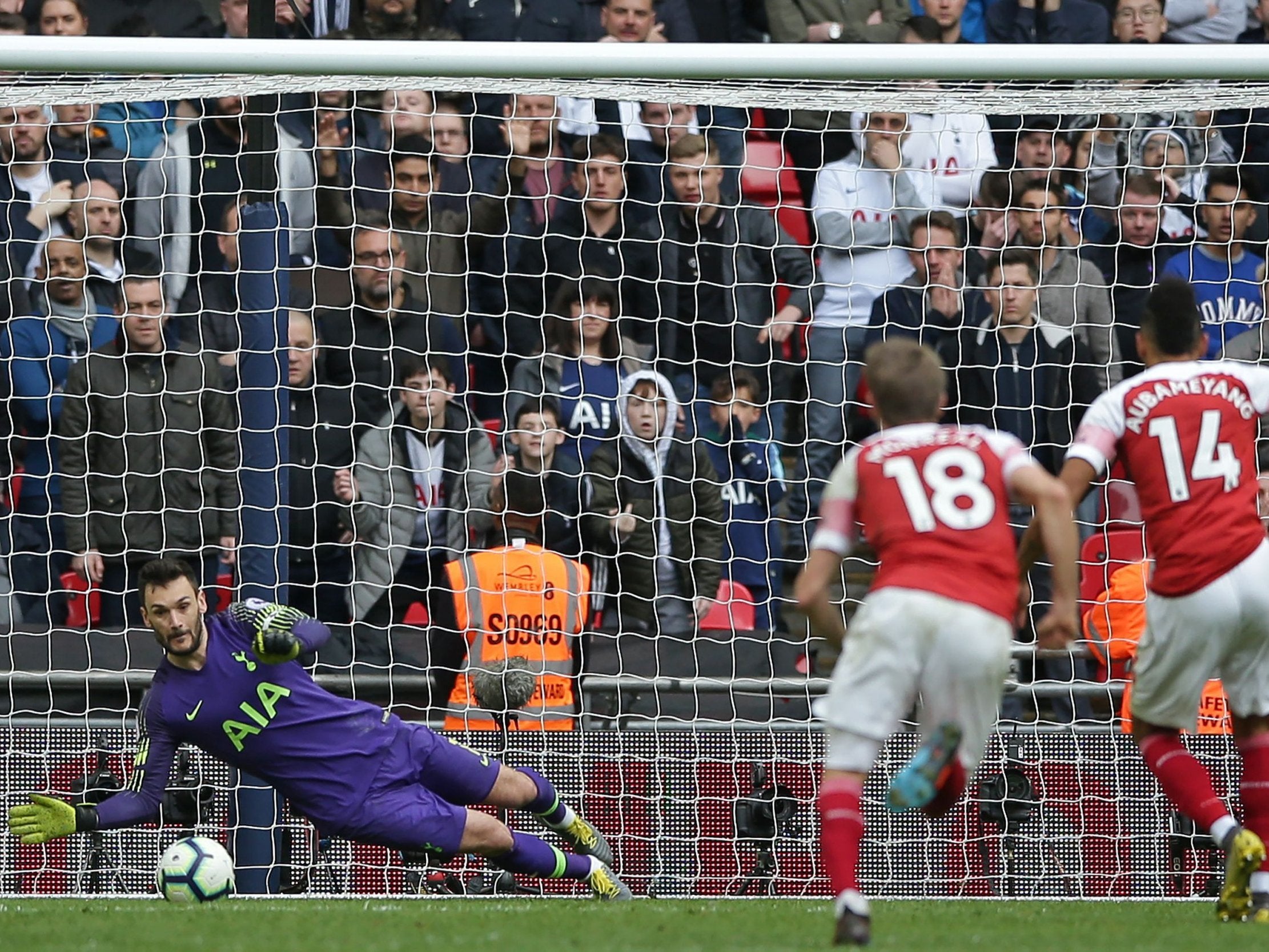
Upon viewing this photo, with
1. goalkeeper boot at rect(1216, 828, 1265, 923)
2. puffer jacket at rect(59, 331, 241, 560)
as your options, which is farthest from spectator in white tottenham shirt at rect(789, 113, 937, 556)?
goalkeeper boot at rect(1216, 828, 1265, 923)

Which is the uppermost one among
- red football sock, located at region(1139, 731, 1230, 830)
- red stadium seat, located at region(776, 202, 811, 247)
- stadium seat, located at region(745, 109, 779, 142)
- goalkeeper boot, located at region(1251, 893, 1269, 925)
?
stadium seat, located at region(745, 109, 779, 142)

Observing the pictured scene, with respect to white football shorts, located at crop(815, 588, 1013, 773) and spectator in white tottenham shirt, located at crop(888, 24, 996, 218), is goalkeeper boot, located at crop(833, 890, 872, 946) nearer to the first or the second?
white football shorts, located at crop(815, 588, 1013, 773)

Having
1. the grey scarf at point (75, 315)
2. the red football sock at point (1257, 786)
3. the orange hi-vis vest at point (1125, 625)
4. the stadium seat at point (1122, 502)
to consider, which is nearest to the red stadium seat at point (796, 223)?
the stadium seat at point (1122, 502)

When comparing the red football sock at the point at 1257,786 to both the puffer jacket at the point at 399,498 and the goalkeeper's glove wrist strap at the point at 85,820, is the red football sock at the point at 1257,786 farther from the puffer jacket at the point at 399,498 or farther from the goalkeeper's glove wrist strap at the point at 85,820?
the puffer jacket at the point at 399,498

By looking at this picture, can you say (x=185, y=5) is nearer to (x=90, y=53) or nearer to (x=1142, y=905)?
(x=90, y=53)

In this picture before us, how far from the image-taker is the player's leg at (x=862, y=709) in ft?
15.5

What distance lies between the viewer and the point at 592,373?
9.46m

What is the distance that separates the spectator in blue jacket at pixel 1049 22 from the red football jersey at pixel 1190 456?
227 inches

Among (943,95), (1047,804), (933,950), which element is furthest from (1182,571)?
(943,95)

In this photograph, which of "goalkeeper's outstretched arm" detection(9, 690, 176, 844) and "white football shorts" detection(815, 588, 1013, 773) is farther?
"goalkeeper's outstretched arm" detection(9, 690, 176, 844)

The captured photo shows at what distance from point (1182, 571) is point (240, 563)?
4228mm

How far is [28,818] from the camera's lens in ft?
21.6

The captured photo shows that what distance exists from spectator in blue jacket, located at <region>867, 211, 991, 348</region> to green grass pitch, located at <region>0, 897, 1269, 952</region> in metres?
3.30

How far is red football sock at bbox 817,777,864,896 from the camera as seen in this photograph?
4.71 metres
